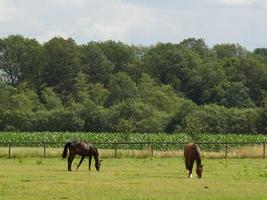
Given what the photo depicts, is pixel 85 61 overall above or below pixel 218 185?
above

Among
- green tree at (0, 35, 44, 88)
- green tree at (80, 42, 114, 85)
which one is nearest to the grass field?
green tree at (0, 35, 44, 88)

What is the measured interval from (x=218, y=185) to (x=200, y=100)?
9000 cm

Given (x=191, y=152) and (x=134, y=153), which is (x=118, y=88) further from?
(x=191, y=152)

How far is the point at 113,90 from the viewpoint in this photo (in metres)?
111

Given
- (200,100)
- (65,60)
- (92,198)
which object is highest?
(65,60)

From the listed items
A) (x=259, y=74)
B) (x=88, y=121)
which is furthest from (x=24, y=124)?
(x=259, y=74)

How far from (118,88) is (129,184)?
87.2 m

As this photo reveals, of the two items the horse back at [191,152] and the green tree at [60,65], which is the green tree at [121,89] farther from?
the horse back at [191,152]

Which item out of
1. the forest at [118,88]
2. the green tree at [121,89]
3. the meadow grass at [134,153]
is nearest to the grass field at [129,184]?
the meadow grass at [134,153]

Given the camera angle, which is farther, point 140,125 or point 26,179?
point 140,125

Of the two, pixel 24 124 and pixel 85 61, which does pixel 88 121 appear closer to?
pixel 24 124

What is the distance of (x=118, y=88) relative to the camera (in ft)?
363

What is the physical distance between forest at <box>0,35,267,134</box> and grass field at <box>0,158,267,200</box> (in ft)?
181

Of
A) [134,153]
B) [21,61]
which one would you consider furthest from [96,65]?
[134,153]
